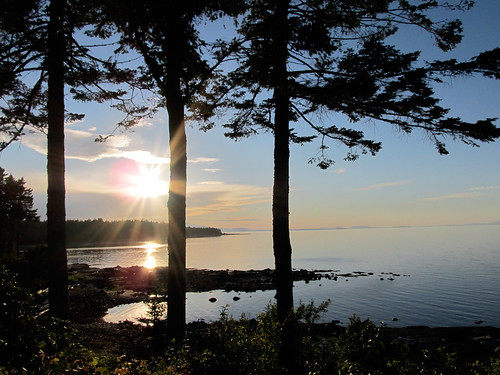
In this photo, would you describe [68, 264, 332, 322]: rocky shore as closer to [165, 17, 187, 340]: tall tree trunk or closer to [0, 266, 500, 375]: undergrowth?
[165, 17, 187, 340]: tall tree trunk

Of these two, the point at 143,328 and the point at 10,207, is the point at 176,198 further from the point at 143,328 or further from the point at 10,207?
the point at 10,207

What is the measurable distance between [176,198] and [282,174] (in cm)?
299

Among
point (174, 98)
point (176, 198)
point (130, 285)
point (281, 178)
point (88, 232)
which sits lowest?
point (88, 232)

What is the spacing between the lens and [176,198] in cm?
870

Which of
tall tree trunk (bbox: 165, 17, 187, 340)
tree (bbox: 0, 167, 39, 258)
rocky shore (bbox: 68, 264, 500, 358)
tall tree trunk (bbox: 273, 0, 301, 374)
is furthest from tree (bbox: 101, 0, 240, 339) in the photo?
tree (bbox: 0, 167, 39, 258)

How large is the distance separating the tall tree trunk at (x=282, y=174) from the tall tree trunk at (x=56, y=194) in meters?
5.80

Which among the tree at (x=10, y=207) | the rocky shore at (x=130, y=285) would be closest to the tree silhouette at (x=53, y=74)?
the rocky shore at (x=130, y=285)

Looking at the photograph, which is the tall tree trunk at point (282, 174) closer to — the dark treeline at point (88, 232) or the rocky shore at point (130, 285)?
the rocky shore at point (130, 285)

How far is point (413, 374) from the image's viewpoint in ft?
15.4

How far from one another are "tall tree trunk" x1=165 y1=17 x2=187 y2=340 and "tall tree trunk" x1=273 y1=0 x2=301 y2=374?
252cm

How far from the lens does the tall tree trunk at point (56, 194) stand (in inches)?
373

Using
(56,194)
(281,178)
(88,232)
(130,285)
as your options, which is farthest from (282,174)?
(88,232)

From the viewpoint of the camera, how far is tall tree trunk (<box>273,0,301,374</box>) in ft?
30.5

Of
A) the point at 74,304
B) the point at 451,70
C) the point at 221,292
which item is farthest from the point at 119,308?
the point at 451,70
